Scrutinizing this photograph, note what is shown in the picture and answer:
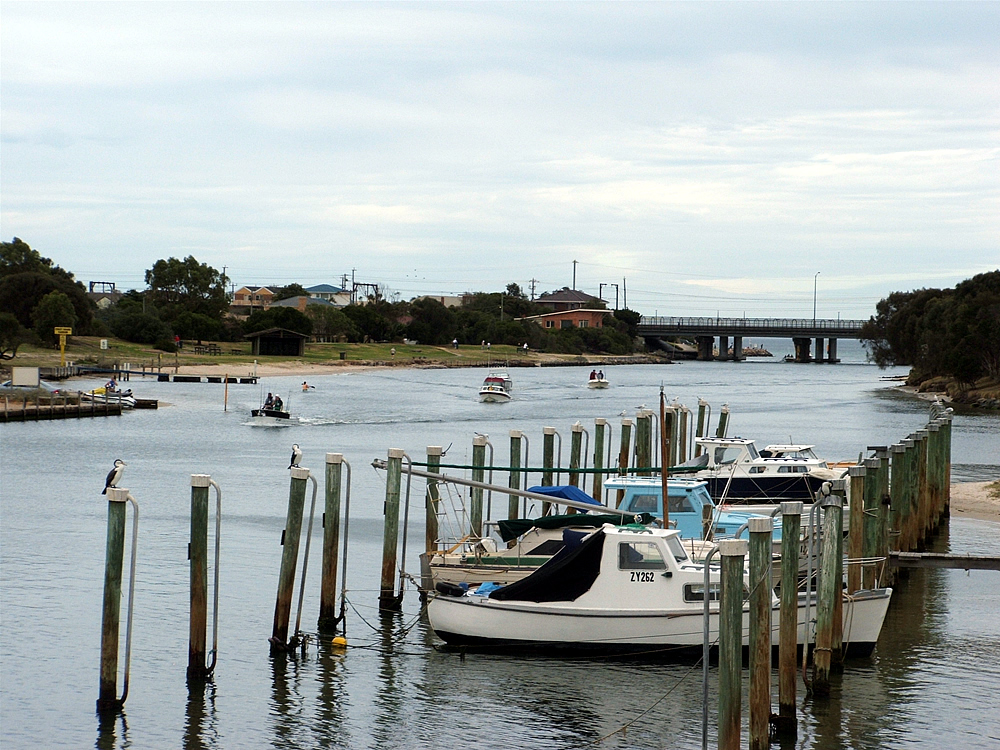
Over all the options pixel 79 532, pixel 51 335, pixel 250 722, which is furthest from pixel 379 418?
pixel 250 722

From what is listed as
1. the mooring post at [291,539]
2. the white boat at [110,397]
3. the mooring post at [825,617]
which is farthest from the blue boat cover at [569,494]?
the white boat at [110,397]

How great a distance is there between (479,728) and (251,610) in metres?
8.31

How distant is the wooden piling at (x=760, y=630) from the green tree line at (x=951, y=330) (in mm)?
80638

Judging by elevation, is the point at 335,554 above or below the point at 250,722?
above

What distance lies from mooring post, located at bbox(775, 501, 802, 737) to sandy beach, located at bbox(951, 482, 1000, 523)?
22485 millimetres

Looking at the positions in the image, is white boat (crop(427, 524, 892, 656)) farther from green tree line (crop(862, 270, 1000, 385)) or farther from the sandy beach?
green tree line (crop(862, 270, 1000, 385))

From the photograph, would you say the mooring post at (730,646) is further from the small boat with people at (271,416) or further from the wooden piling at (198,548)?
the small boat with people at (271,416)

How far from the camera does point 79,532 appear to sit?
33.5m

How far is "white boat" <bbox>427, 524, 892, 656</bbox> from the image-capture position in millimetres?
19922

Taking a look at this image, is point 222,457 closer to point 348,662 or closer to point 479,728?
point 348,662

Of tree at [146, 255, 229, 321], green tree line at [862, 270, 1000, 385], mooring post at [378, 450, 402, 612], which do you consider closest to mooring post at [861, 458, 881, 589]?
mooring post at [378, 450, 402, 612]

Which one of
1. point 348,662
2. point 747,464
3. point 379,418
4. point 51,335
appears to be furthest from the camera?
point 51,335

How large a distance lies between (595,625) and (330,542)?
5.05m

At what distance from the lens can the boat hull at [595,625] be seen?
2005 centimetres
